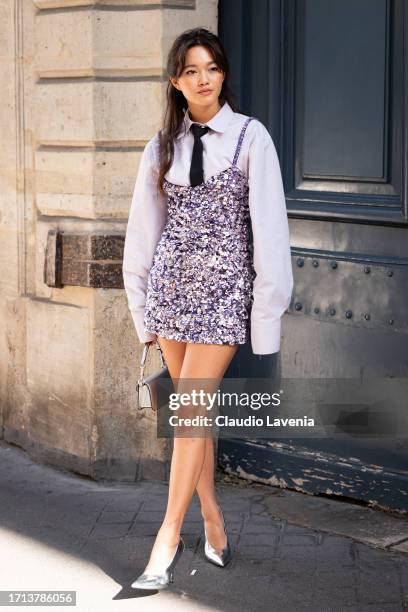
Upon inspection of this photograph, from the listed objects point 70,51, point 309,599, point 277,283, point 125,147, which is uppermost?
point 70,51

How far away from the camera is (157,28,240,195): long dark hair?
4.14 m

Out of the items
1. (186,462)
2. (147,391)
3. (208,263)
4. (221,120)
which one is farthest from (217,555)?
(221,120)

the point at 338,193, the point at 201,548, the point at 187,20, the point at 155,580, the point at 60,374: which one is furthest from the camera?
the point at 60,374

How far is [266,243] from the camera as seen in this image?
414 cm

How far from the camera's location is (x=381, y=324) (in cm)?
509

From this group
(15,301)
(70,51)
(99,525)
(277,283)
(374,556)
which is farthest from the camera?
(15,301)

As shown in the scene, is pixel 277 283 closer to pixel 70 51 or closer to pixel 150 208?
pixel 150 208

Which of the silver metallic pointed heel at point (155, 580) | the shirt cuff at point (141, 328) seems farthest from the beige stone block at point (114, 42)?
the silver metallic pointed heel at point (155, 580)

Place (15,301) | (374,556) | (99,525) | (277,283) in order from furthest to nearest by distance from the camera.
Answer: (15,301) < (99,525) < (374,556) < (277,283)

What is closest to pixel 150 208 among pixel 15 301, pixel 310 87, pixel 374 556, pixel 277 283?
pixel 277 283

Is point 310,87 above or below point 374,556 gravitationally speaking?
above

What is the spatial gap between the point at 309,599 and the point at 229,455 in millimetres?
1507

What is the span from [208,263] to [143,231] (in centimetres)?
31

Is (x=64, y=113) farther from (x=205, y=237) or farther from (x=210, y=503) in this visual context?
(x=210, y=503)
